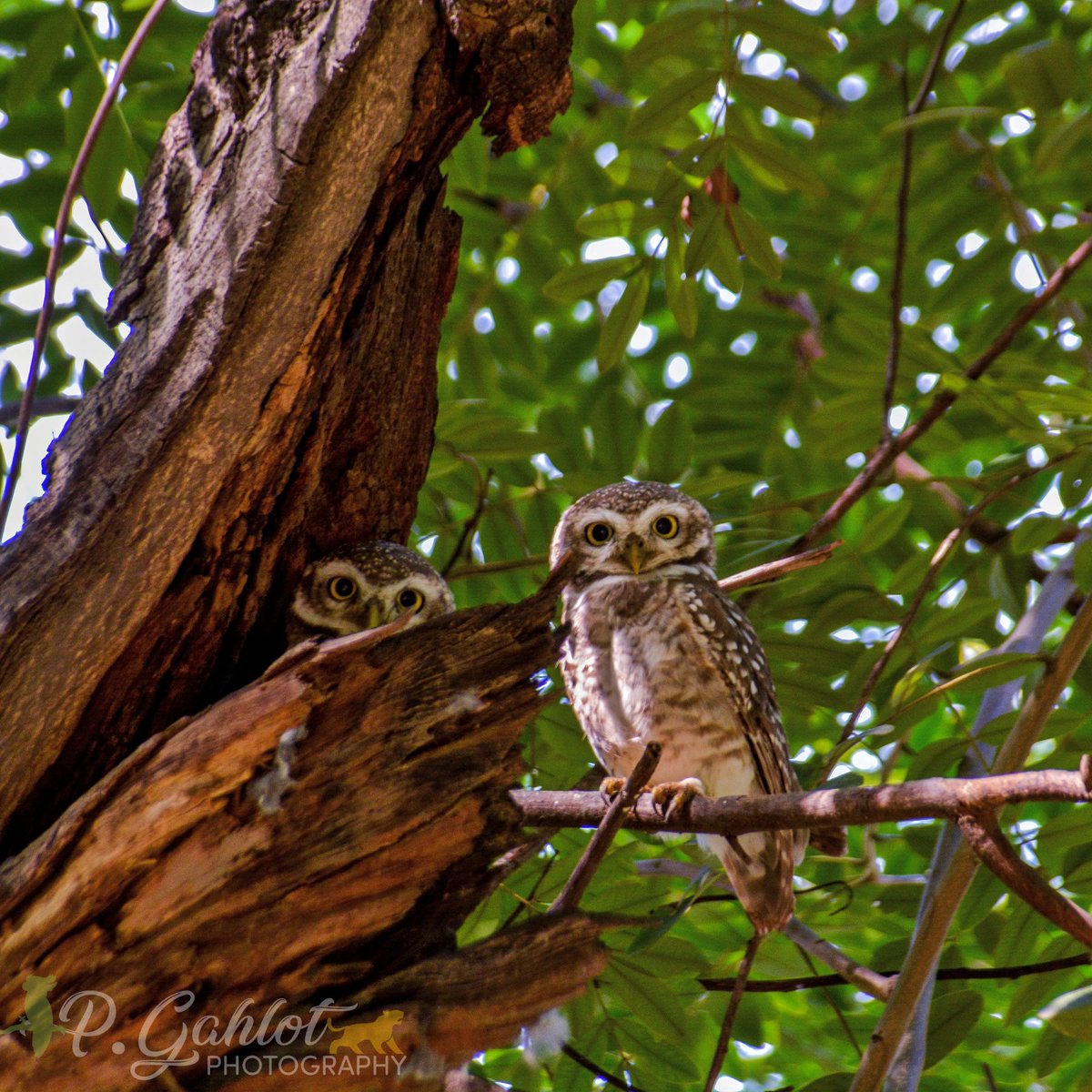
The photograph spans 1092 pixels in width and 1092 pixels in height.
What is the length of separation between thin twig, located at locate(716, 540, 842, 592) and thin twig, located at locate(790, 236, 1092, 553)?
358 mm

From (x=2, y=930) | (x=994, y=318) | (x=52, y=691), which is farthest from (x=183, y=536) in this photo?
(x=994, y=318)

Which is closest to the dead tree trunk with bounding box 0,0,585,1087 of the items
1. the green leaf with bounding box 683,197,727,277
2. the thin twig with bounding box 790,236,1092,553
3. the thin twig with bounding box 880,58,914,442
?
the green leaf with bounding box 683,197,727,277

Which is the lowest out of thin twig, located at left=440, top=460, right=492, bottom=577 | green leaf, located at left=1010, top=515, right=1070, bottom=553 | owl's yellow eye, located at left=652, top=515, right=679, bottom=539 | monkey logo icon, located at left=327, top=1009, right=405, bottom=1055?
monkey logo icon, located at left=327, top=1009, right=405, bottom=1055

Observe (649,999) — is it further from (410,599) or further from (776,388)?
(776,388)

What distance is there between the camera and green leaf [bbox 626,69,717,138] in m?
2.83

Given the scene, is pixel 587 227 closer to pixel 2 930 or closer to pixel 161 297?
pixel 161 297

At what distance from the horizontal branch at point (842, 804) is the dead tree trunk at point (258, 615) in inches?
7.5

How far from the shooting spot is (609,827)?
1.91 m

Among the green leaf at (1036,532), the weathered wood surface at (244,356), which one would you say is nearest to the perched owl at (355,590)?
the weathered wood surface at (244,356)

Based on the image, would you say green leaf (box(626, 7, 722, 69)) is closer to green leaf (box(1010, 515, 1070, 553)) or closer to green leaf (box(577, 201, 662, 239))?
green leaf (box(577, 201, 662, 239))

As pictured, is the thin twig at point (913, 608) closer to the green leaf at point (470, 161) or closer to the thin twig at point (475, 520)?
the thin twig at point (475, 520)

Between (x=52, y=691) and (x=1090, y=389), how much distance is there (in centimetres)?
220

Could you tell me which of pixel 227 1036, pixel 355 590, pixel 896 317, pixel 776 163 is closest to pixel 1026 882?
pixel 227 1036

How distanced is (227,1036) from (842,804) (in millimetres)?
978
